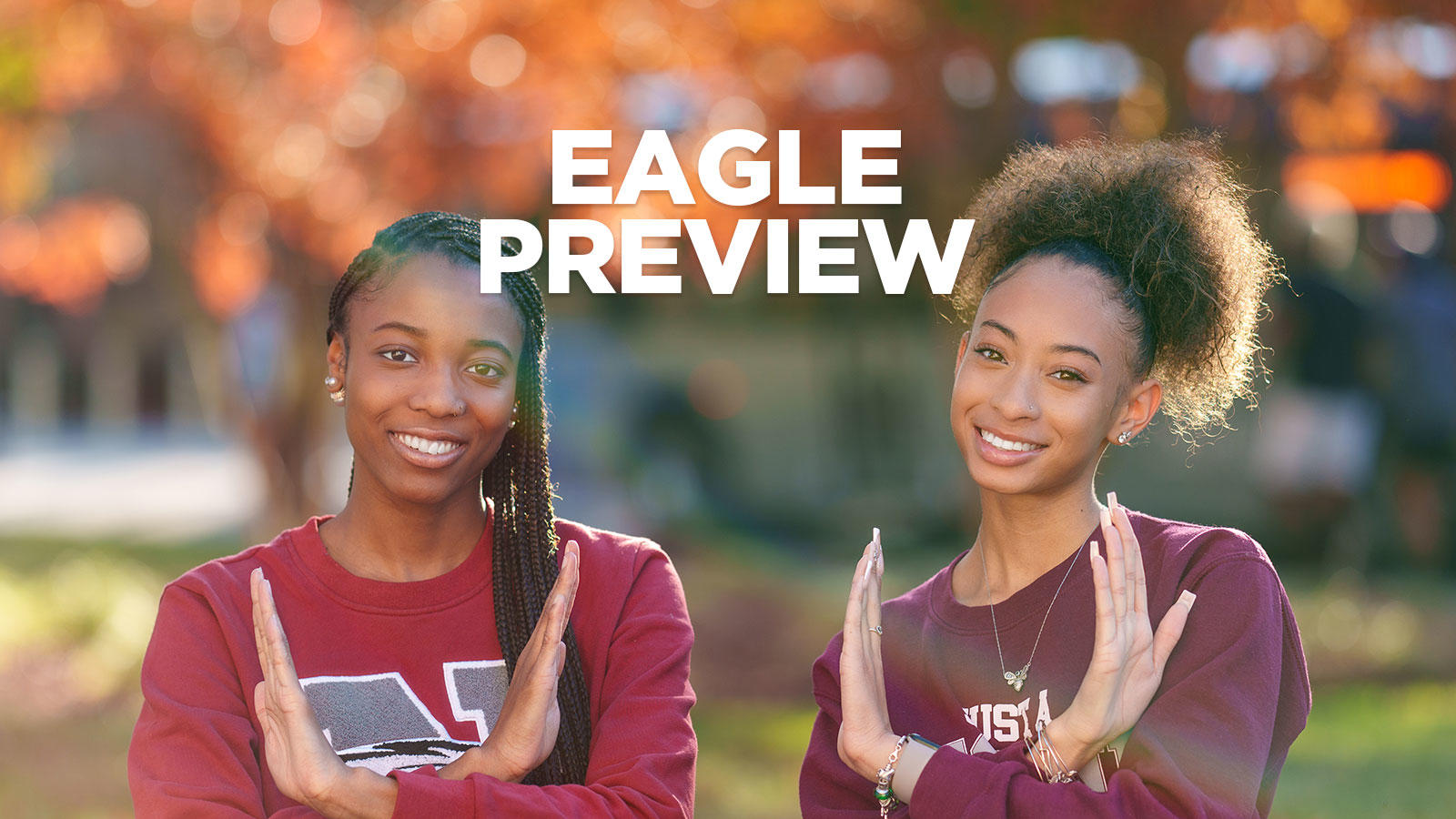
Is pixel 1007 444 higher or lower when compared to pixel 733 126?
lower

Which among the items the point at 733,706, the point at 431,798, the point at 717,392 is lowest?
the point at 733,706

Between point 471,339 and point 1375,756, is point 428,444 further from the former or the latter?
point 1375,756

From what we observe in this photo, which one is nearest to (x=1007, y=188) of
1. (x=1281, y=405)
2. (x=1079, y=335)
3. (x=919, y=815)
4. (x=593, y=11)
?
(x=1079, y=335)

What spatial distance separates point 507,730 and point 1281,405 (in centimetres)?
840

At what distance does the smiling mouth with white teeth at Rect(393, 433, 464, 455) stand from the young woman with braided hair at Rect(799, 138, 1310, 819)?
2.65 feet

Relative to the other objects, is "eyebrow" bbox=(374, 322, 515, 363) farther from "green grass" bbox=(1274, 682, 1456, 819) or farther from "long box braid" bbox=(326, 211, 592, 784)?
"green grass" bbox=(1274, 682, 1456, 819)

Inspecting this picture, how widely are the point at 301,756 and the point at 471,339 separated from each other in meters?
0.83

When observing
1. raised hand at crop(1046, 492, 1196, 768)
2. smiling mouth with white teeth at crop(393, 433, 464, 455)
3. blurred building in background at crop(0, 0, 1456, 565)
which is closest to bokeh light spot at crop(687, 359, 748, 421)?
blurred building in background at crop(0, 0, 1456, 565)

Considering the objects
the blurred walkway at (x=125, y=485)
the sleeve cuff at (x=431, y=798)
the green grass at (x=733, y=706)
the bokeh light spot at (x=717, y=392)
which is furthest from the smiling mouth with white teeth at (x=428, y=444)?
the bokeh light spot at (x=717, y=392)

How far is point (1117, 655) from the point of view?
259 cm

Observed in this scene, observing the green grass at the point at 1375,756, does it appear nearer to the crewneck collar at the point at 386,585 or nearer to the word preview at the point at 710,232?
the word preview at the point at 710,232

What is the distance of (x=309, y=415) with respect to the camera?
8.79m

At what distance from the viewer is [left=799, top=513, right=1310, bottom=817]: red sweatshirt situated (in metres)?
2.59

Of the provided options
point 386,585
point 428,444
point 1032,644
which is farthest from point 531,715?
point 1032,644
